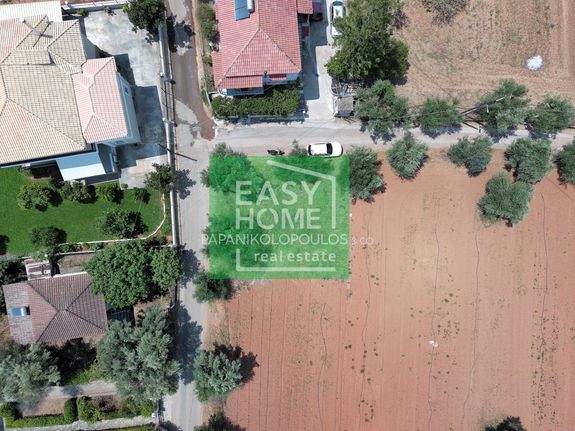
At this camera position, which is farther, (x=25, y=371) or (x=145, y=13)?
(x=145, y=13)

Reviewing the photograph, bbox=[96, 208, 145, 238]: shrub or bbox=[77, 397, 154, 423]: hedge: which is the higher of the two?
bbox=[96, 208, 145, 238]: shrub

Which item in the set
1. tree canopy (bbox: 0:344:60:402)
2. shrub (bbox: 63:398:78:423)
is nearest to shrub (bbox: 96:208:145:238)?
tree canopy (bbox: 0:344:60:402)

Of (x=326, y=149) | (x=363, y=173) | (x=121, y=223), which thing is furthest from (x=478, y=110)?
(x=121, y=223)

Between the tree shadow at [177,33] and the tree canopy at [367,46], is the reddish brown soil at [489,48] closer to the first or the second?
the tree canopy at [367,46]

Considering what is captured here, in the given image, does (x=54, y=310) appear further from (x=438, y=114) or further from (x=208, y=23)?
(x=438, y=114)

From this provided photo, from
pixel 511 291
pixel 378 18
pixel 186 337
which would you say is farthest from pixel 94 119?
pixel 511 291

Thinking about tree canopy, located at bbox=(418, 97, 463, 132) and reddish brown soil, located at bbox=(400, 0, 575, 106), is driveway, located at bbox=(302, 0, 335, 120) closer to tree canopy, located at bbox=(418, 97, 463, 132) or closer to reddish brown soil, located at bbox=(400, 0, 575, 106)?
reddish brown soil, located at bbox=(400, 0, 575, 106)

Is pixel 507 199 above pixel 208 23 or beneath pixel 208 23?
beneath
